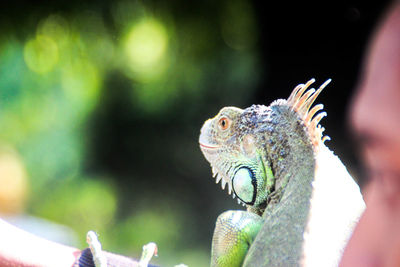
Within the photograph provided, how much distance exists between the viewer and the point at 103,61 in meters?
5.00

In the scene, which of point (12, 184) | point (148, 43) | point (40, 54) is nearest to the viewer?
point (12, 184)

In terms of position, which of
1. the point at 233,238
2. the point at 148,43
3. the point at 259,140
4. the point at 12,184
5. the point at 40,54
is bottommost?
the point at 233,238

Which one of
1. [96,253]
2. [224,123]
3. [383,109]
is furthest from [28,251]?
[383,109]

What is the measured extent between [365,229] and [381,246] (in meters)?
0.02

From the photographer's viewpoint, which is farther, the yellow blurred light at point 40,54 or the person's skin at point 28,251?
the yellow blurred light at point 40,54

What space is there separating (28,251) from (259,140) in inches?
24.6

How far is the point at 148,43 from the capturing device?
4.73 metres

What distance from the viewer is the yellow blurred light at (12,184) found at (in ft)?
13.3

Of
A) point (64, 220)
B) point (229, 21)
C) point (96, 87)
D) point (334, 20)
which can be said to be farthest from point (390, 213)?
point (96, 87)

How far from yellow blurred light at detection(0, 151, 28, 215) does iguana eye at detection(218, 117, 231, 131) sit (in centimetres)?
304

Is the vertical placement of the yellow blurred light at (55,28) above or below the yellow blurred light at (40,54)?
above

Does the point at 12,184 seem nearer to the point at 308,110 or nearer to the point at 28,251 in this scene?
the point at 28,251

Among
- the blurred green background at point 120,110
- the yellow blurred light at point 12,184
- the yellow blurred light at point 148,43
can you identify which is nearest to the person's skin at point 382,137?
the blurred green background at point 120,110

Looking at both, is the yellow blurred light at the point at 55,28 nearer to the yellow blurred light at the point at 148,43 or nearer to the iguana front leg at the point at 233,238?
the yellow blurred light at the point at 148,43
